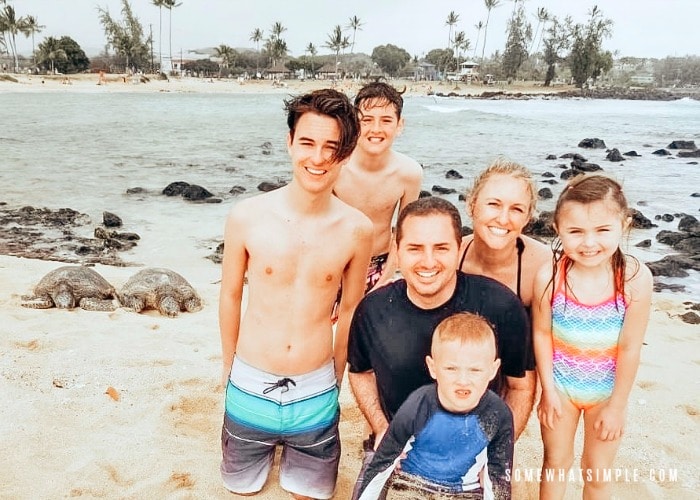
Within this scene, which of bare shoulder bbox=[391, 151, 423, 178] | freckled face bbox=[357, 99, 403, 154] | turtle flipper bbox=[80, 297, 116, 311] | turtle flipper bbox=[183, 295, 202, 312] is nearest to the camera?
freckled face bbox=[357, 99, 403, 154]

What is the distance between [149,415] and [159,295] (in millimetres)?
2192

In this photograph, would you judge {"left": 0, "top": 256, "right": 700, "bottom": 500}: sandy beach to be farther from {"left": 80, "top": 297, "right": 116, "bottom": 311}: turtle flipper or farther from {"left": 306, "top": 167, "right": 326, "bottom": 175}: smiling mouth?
{"left": 306, "top": 167, "right": 326, "bottom": 175}: smiling mouth

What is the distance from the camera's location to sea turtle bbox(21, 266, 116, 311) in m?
5.57

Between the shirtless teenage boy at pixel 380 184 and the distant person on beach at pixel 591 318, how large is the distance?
4.36 ft

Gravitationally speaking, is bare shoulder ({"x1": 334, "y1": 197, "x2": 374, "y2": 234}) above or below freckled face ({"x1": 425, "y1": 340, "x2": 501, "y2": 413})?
above

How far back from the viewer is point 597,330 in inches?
97.4

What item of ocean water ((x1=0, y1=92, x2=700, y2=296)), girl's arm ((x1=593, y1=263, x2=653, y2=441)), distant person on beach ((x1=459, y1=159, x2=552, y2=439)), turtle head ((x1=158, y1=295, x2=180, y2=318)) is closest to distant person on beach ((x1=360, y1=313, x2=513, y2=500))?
distant person on beach ((x1=459, y1=159, x2=552, y2=439))

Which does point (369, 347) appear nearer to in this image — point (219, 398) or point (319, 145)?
point (319, 145)

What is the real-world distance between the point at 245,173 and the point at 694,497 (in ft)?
50.0

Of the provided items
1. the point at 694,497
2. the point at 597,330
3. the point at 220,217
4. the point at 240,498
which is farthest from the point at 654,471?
the point at 220,217

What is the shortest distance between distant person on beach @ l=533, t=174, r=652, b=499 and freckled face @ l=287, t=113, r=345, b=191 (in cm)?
104

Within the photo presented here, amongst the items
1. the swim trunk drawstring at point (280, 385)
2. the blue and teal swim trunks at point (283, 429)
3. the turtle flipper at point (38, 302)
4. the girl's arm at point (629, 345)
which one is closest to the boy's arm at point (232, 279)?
the blue and teal swim trunks at point (283, 429)

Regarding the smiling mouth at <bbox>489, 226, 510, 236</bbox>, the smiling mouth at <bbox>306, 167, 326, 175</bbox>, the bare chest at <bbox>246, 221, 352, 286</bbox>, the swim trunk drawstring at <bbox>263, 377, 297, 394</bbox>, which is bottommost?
the swim trunk drawstring at <bbox>263, 377, 297, 394</bbox>

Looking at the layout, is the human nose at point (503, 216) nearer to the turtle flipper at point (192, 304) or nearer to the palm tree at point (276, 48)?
the turtle flipper at point (192, 304)
